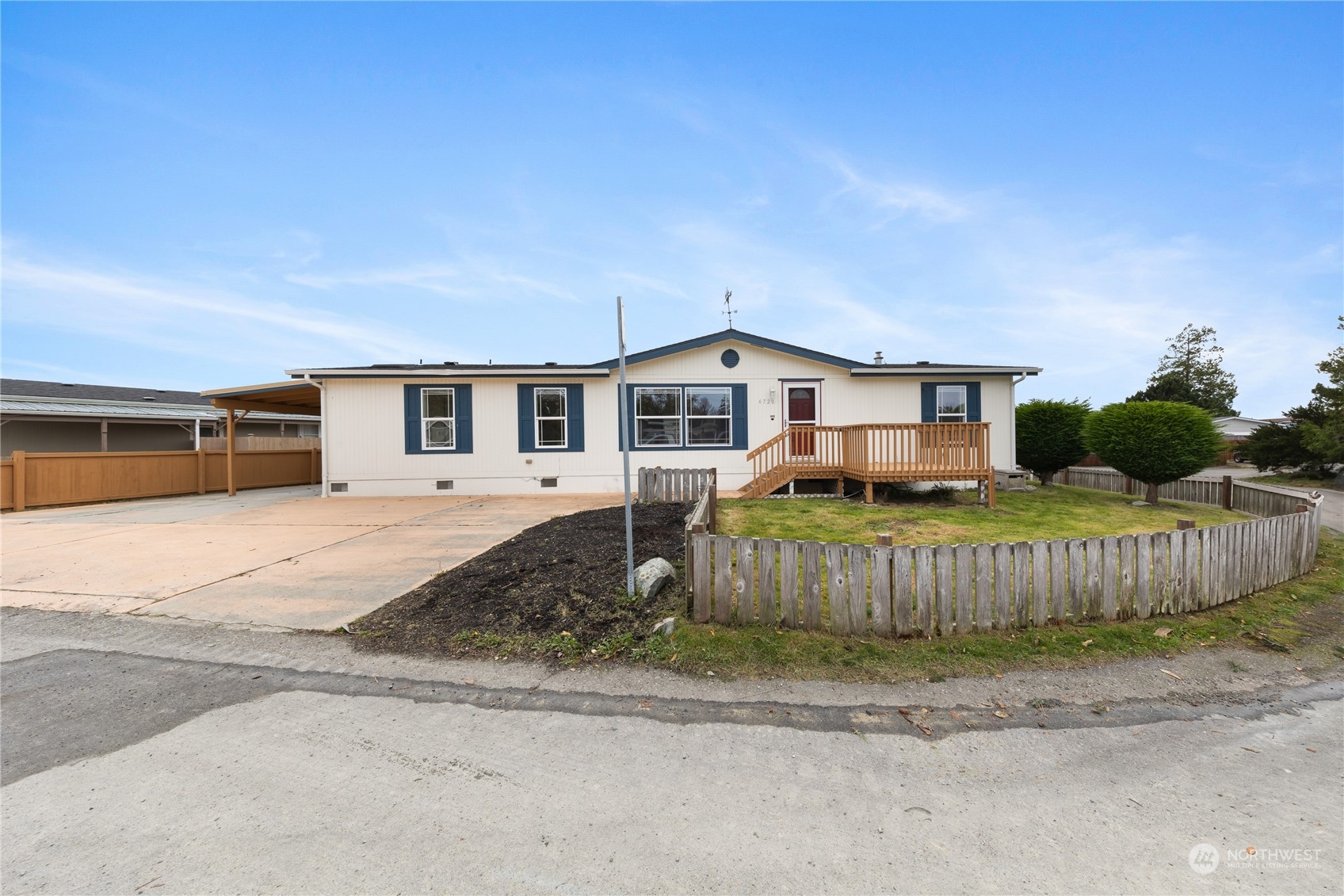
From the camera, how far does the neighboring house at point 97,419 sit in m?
18.1

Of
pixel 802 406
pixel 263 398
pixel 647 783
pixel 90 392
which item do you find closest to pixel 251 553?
pixel 647 783

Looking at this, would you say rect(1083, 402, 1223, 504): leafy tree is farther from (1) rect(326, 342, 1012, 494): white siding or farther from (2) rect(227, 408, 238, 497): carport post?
(2) rect(227, 408, 238, 497): carport post

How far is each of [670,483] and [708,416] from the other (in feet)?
11.0

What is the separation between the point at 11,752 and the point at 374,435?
12263mm

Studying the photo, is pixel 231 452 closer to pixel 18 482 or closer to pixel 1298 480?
pixel 18 482

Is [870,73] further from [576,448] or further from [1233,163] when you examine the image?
[576,448]

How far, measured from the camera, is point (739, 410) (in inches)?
555

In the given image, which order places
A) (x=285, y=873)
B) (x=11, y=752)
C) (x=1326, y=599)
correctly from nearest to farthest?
(x=285, y=873), (x=11, y=752), (x=1326, y=599)

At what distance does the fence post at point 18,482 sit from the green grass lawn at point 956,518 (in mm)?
16944

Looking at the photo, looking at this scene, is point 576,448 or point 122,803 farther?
point 576,448

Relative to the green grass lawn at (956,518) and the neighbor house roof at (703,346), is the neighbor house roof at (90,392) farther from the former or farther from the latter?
the green grass lawn at (956,518)

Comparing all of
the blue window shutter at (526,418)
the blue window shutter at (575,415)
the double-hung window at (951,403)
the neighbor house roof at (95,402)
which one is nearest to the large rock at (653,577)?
the blue window shutter at (575,415)

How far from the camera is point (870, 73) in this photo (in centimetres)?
1337

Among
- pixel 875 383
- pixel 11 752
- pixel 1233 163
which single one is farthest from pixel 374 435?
pixel 1233 163
